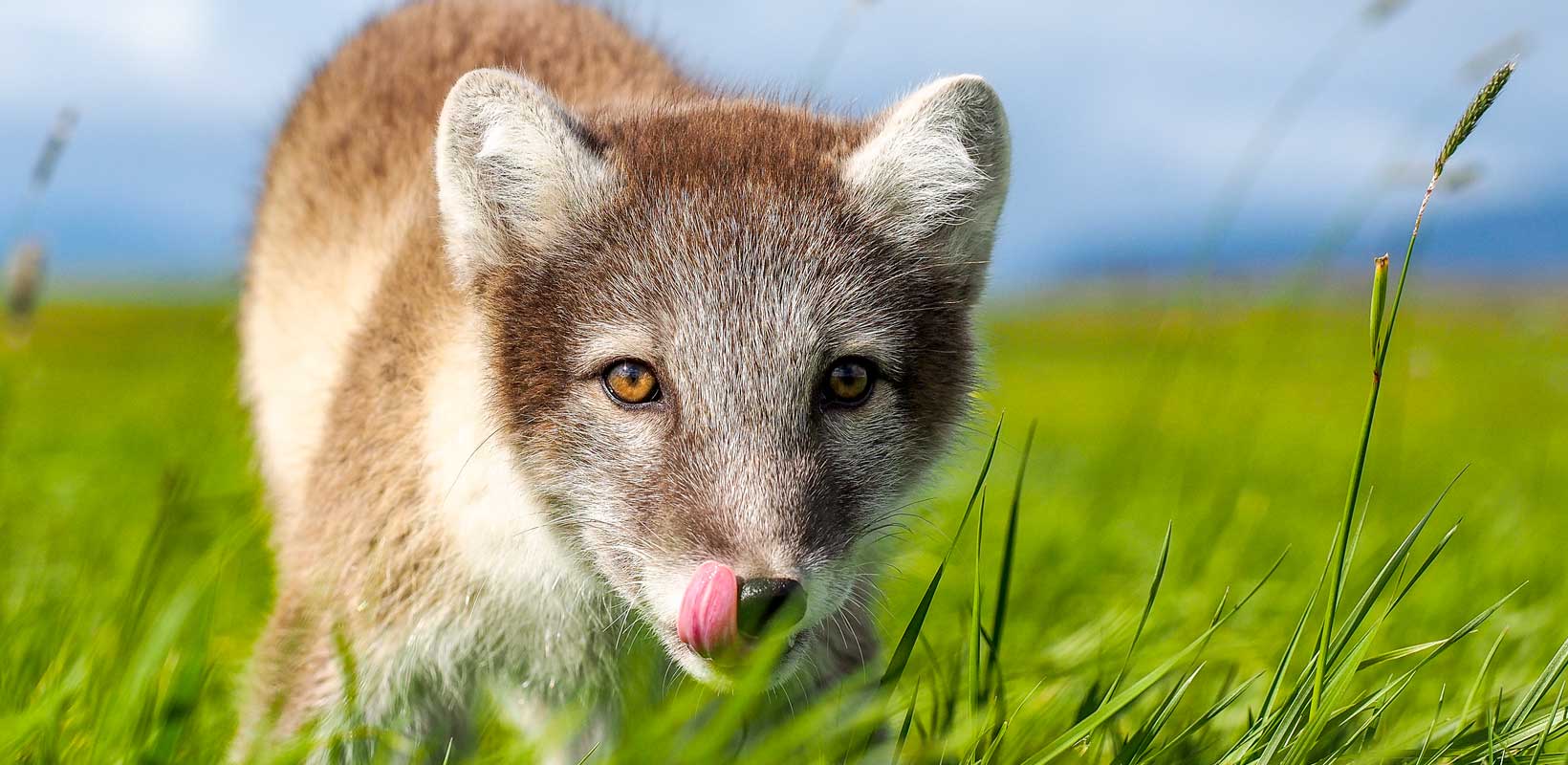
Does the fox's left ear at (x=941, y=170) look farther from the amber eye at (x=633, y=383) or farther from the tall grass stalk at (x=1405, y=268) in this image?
the tall grass stalk at (x=1405, y=268)

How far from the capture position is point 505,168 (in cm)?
335

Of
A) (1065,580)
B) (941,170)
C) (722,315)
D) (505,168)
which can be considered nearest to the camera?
(722,315)

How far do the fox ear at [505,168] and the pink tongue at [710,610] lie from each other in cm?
117

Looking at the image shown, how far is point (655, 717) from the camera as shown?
2.42 metres

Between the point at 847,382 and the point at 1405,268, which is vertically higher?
the point at 1405,268

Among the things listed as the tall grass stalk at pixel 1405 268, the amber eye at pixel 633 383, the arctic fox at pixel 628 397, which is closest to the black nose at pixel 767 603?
the arctic fox at pixel 628 397

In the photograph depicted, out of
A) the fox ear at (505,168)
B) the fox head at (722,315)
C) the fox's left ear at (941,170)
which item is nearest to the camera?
the fox head at (722,315)

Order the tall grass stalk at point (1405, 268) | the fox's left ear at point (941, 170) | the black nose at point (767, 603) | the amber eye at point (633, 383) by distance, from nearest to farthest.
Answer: the tall grass stalk at point (1405, 268) < the black nose at point (767, 603) < the amber eye at point (633, 383) < the fox's left ear at point (941, 170)

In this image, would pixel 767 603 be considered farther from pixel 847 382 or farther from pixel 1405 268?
pixel 1405 268

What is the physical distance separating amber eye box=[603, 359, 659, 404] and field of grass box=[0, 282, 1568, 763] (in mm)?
805

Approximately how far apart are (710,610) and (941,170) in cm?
152

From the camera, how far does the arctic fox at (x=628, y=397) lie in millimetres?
2857

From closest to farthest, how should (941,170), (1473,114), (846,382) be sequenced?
1. (1473,114)
2. (846,382)
3. (941,170)

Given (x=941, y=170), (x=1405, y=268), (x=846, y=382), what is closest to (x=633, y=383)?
(x=846, y=382)
